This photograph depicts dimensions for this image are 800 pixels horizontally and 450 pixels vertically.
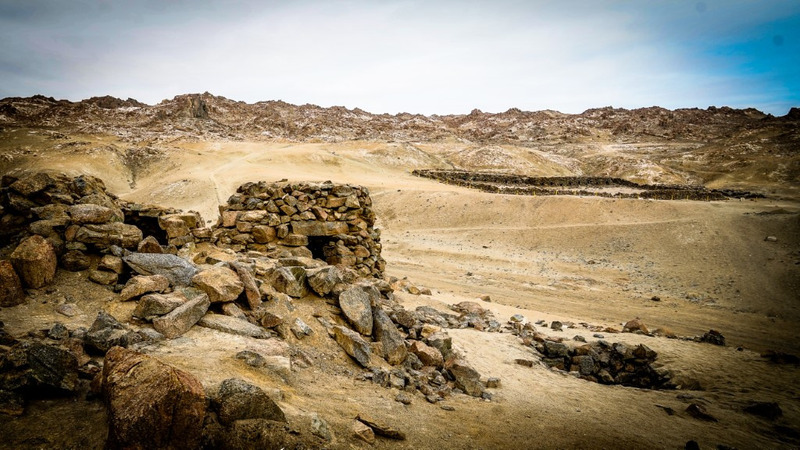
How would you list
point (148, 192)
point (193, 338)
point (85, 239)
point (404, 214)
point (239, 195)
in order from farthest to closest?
point (148, 192) < point (404, 214) < point (239, 195) < point (85, 239) < point (193, 338)

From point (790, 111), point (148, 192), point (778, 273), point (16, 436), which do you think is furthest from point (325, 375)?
point (790, 111)

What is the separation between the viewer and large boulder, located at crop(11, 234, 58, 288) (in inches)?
211

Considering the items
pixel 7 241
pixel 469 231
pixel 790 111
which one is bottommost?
pixel 469 231

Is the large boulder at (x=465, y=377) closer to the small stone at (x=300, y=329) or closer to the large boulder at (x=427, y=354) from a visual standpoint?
the large boulder at (x=427, y=354)

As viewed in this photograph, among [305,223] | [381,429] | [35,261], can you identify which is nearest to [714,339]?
[381,429]

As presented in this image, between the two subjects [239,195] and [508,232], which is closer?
[239,195]

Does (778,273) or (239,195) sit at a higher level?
(239,195)

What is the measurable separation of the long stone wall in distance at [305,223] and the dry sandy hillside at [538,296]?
295 cm

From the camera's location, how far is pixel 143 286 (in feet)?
19.1

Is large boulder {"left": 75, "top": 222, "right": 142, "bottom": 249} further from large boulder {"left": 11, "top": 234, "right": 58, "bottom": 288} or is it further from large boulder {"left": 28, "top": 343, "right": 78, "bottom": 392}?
large boulder {"left": 28, "top": 343, "right": 78, "bottom": 392}

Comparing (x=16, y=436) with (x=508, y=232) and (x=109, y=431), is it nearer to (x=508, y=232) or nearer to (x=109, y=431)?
(x=109, y=431)

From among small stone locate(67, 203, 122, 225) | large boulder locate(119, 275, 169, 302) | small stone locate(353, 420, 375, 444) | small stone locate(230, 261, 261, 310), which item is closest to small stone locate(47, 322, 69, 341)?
large boulder locate(119, 275, 169, 302)

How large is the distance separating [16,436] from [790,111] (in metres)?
121

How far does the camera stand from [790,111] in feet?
263
